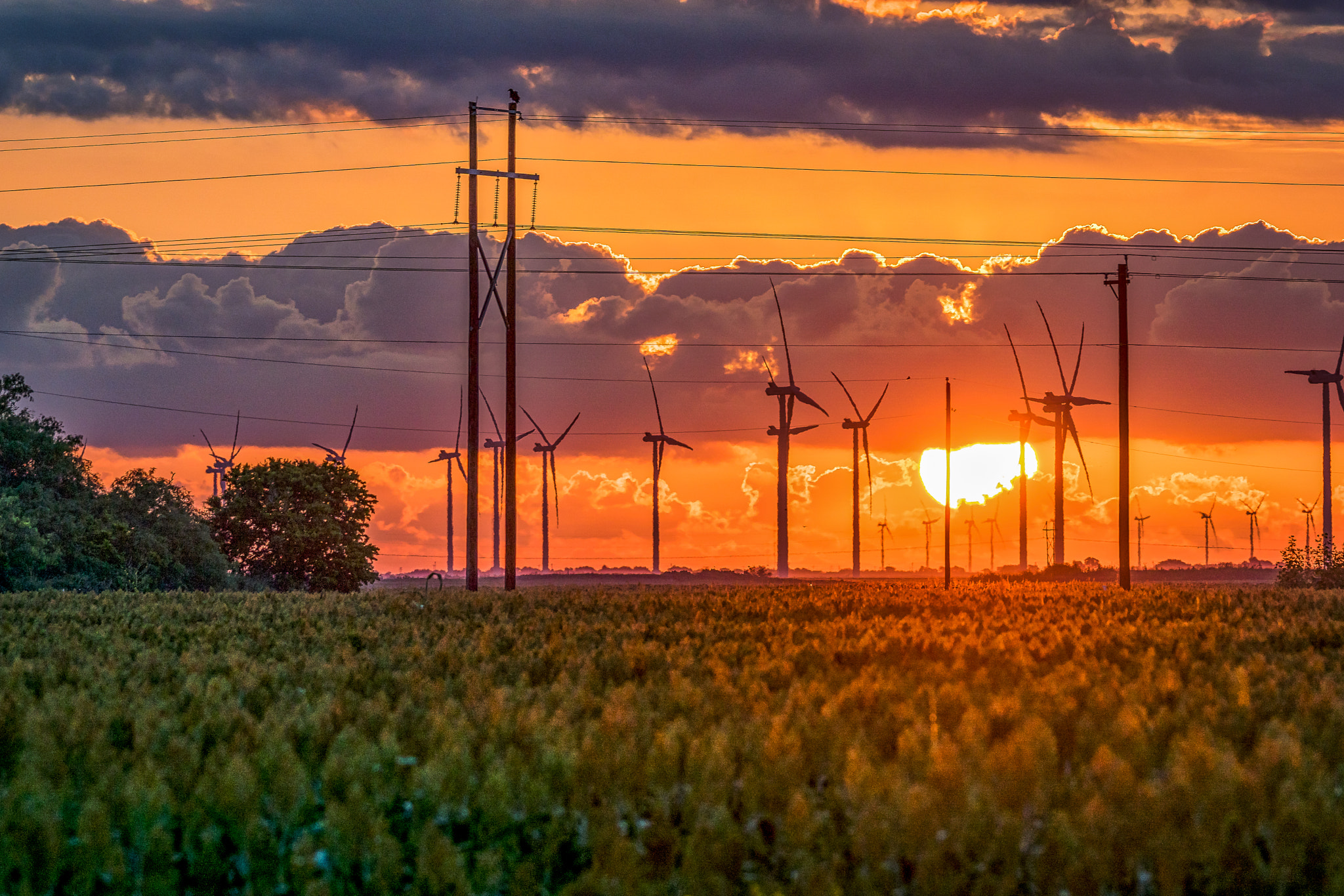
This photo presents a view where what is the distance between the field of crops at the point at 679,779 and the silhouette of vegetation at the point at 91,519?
4281 centimetres

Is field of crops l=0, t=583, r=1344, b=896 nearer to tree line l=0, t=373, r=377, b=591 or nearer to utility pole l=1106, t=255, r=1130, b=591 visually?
utility pole l=1106, t=255, r=1130, b=591

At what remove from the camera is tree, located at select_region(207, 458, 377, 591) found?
67.4 metres

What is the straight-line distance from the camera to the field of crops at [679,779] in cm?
795

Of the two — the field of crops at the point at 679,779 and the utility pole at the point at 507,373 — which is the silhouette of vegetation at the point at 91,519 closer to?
the utility pole at the point at 507,373

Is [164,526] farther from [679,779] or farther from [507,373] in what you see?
[679,779]

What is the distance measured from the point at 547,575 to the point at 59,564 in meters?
72.4

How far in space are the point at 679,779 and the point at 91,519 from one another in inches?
2153

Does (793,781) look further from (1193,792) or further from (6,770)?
(6,770)

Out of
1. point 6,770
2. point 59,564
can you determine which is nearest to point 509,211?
point 59,564

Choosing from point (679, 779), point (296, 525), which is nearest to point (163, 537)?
point (296, 525)

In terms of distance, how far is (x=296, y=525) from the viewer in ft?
221

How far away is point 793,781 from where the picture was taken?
9.01 m

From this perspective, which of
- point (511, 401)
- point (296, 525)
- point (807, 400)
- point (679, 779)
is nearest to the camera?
point (679, 779)

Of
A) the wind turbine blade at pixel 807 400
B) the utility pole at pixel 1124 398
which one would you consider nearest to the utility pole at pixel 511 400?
the utility pole at pixel 1124 398
